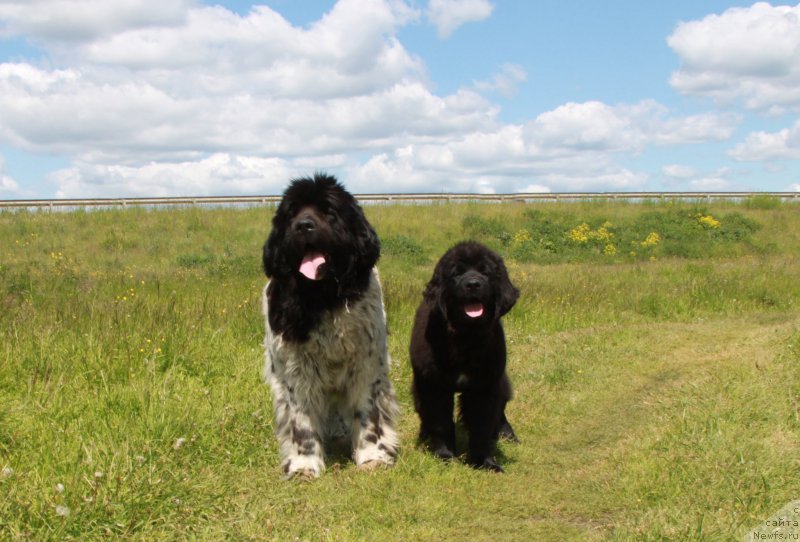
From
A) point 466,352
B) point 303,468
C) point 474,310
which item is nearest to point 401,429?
point 466,352

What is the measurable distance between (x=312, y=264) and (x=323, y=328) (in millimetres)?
522

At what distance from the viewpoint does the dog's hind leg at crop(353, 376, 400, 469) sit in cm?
555

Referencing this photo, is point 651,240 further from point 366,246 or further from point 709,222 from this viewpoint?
point 366,246

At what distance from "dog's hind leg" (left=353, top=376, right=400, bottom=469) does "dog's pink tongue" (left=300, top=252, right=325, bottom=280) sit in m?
1.12

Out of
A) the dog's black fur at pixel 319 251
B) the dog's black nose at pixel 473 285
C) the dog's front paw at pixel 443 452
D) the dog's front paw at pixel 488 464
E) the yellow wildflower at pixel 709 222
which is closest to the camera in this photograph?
the dog's black fur at pixel 319 251

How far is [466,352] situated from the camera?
5.68 meters

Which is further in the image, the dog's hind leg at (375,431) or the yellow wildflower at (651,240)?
the yellow wildflower at (651,240)

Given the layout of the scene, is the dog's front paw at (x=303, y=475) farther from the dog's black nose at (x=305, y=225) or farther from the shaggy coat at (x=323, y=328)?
the dog's black nose at (x=305, y=225)

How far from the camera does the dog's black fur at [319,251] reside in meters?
5.15

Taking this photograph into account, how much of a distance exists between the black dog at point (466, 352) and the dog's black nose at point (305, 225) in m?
1.24

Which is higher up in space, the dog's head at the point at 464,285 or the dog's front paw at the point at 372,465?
the dog's head at the point at 464,285

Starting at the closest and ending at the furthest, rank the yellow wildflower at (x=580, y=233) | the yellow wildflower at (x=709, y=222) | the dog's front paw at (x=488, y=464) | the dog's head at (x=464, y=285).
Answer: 1. the dog's head at (x=464, y=285)
2. the dog's front paw at (x=488, y=464)
3. the yellow wildflower at (x=580, y=233)
4. the yellow wildflower at (x=709, y=222)

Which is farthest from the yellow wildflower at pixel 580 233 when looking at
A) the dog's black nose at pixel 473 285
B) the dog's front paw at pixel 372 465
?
the dog's front paw at pixel 372 465

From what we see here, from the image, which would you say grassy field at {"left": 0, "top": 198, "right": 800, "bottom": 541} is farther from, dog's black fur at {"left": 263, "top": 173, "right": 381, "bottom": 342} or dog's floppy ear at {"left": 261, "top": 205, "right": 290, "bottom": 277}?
dog's floppy ear at {"left": 261, "top": 205, "right": 290, "bottom": 277}
